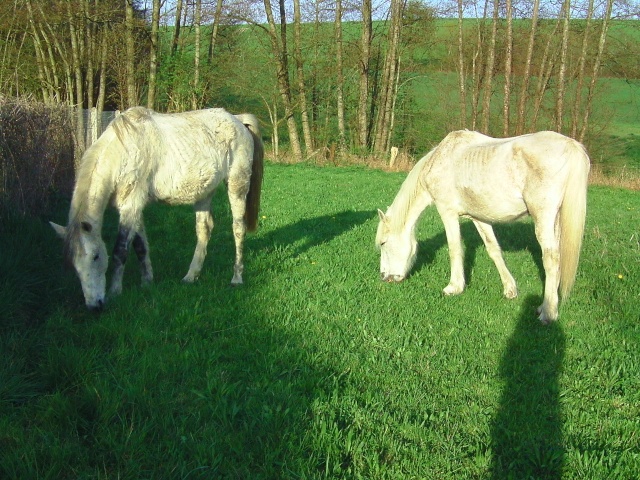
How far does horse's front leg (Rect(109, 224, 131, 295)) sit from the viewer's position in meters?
5.40

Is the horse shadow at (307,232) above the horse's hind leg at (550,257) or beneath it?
beneath

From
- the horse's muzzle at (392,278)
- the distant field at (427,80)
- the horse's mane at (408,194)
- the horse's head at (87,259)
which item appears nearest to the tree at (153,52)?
the distant field at (427,80)

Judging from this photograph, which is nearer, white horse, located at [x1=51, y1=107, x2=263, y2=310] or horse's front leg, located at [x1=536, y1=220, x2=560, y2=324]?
white horse, located at [x1=51, y1=107, x2=263, y2=310]

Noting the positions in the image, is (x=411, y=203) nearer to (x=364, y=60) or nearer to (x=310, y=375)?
(x=310, y=375)

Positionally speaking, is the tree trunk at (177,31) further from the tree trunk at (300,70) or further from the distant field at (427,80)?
the tree trunk at (300,70)

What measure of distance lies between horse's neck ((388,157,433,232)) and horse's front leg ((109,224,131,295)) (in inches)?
126

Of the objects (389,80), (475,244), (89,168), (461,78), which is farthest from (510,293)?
(461,78)

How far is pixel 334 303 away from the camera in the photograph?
5391 millimetres

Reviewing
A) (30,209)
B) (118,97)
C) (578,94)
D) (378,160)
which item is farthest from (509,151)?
(578,94)

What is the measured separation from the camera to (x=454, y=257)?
20.6ft

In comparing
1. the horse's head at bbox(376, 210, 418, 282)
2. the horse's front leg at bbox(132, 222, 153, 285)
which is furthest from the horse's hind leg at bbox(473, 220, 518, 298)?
the horse's front leg at bbox(132, 222, 153, 285)

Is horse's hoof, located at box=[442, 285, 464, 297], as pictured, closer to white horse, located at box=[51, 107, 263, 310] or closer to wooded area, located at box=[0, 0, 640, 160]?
white horse, located at box=[51, 107, 263, 310]

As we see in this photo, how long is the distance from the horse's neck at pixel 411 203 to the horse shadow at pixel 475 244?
776mm

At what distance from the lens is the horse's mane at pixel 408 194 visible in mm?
6621
